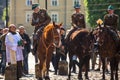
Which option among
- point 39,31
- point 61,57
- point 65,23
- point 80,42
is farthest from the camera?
point 65,23

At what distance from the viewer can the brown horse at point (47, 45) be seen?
16.7 metres

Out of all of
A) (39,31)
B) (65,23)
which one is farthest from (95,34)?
(65,23)

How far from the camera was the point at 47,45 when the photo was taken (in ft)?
56.4

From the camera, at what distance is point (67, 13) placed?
3425 inches

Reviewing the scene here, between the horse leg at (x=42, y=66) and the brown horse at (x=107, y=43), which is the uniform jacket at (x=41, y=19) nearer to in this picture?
the horse leg at (x=42, y=66)

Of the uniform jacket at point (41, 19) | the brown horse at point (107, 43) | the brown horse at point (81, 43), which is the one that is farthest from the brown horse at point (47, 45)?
the brown horse at point (81, 43)

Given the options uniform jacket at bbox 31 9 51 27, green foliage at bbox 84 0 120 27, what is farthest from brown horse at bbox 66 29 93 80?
green foliage at bbox 84 0 120 27

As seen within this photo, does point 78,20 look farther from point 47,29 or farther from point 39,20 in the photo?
point 47,29

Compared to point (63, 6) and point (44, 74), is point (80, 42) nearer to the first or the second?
point (44, 74)

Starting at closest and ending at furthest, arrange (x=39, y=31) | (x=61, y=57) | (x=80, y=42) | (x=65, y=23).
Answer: (x=39, y=31)
(x=80, y=42)
(x=61, y=57)
(x=65, y=23)

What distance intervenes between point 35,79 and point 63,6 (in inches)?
2702

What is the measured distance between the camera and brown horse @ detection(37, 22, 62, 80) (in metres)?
16.7

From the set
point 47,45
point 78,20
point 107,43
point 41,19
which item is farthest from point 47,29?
point 78,20

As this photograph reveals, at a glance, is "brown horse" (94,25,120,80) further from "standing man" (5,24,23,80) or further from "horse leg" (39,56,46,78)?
"standing man" (5,24,23,80)
